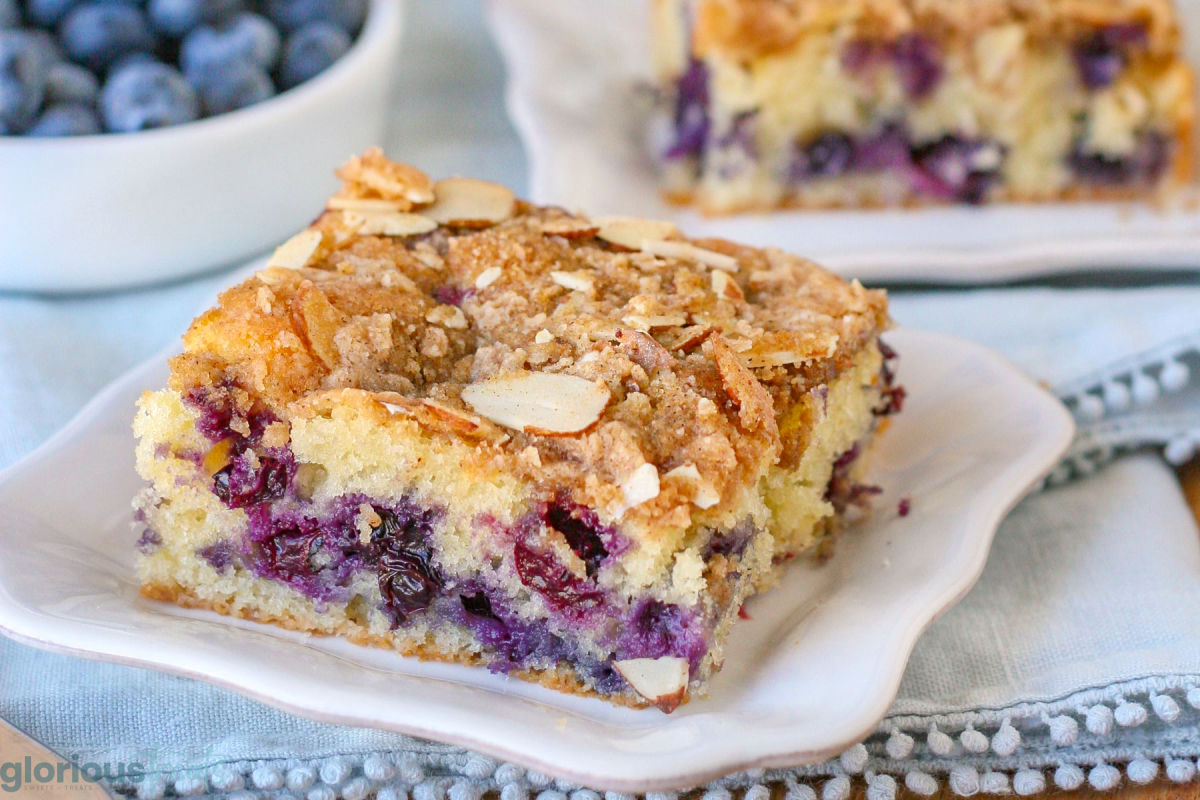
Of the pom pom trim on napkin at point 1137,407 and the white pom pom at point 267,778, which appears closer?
the white pom pom at point 267,778

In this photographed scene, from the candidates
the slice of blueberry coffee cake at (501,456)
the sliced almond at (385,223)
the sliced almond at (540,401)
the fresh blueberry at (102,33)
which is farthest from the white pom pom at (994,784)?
the fresh blueberry at (102,33)

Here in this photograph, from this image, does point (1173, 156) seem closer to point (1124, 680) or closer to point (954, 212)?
point (954, 212)

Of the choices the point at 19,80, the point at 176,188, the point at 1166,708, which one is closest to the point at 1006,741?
the point at 1166,708

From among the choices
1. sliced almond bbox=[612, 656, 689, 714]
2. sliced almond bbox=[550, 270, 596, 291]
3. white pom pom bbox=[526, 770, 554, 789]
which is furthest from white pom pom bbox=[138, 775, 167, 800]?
sliced almond bbox=[550, 270, 596, 291]

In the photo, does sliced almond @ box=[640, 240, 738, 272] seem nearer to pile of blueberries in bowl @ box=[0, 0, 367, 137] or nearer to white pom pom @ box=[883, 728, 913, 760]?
white pom pom @ box=[883, 728, 913, 760]

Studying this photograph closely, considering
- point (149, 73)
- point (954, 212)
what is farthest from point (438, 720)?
point (954, 212)

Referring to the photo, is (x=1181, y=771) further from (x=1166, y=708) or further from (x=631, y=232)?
(x=631, y=232)

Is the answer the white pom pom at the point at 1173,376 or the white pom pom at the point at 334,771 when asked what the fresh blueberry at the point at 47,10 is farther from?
the white pom pom at the point at 1173,376
